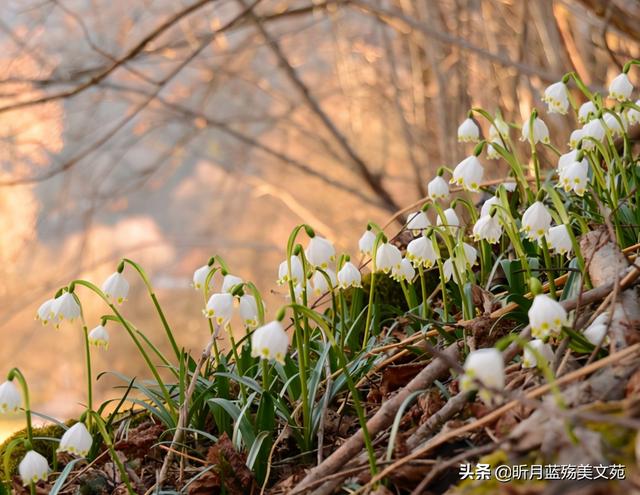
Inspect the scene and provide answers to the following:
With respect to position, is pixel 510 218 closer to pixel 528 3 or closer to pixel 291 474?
pixel 291 474

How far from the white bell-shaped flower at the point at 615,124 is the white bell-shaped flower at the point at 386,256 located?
513 mm

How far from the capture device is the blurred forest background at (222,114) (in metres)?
3.94

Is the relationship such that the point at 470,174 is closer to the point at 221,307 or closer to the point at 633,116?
the point at 633,116

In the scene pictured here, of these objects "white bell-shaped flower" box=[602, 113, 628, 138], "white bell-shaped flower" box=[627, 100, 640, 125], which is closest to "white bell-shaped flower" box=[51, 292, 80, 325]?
"white bell-shaped flower" box=[602, 113, 628, 138]

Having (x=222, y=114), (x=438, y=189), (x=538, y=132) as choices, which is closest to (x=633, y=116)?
(x=538, y=132)

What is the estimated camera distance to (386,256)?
135 centimetres

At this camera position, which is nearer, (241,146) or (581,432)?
(581,432)

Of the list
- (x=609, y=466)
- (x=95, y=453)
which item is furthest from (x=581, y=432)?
(x=95, y=453)

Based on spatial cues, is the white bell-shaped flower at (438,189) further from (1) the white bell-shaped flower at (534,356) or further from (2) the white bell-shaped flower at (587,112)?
(1) the white bell-shaped flower at (534,356)

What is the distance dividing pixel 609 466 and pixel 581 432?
0.05 m

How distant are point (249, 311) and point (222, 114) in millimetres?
6772

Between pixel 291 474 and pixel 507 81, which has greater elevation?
pixel 507 81

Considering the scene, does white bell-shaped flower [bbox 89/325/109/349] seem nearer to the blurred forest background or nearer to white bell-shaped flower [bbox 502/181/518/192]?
white bell-shaped flower [bbox 502/181/518/192]

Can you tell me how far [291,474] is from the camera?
1.23m
